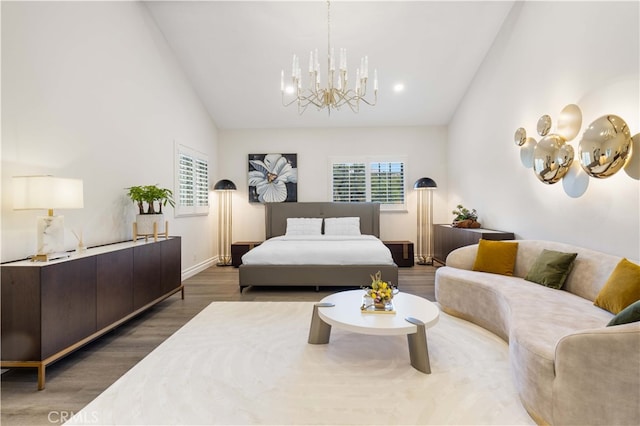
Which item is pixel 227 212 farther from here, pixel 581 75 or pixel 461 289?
pixel 581 75

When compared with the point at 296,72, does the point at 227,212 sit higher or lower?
lower

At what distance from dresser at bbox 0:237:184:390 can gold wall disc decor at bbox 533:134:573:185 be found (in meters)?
4.57

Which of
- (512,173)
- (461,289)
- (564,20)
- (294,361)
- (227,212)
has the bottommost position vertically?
(294,361)

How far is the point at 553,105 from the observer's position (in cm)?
341

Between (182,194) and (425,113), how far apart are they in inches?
193

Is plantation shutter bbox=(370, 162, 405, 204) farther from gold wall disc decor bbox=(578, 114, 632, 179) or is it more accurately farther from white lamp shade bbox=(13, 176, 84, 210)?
white lamp shade bbox=(13, 176, 84, 210)

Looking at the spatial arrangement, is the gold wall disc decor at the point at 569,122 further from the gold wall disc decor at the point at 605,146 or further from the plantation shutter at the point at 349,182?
the plantation shutter at the point at 349,182

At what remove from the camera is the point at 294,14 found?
4.13 meters

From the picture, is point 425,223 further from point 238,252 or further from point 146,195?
point 146,195

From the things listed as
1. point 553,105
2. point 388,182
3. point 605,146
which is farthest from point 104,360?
point 388,182

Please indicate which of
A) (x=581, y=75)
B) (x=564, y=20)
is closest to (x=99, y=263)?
(x=581, y=75)

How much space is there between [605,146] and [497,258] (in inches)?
57.5

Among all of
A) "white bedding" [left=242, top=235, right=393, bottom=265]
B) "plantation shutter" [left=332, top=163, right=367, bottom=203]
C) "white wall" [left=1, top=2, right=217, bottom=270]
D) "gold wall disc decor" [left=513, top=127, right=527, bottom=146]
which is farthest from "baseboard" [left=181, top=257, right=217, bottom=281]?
"gold wall disc decor" [left=513, top=127, right=527, bottom=146]

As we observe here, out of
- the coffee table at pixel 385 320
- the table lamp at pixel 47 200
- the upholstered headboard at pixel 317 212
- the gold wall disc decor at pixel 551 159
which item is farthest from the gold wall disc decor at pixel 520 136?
the table lamp at pixel 47 200
